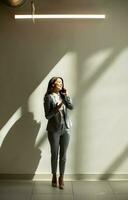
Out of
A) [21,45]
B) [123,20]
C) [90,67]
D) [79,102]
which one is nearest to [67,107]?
[79,102]

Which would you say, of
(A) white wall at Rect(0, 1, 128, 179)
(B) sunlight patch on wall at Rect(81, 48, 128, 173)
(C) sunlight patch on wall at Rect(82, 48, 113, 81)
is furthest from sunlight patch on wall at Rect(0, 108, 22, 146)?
(C) sunlight patch on wall at Rect(82, 48, 113, 81)

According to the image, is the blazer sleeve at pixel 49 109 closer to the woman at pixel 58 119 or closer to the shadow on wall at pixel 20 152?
the woman at pixel 58 119

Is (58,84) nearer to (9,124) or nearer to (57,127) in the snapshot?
(57,127)

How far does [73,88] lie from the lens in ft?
18.5

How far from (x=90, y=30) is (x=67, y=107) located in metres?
1.23

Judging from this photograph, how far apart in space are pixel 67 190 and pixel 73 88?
1.51 metres

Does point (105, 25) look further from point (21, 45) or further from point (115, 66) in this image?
point (21, 45)

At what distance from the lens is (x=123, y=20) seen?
5.56 m

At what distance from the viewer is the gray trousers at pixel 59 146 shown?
17.2 feet

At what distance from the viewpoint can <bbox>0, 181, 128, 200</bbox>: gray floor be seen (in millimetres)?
4895

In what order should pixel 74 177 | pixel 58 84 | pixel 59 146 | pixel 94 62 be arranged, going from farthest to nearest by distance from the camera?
1. pixel 74 177
2. pixel 94 62
3. pixel 59 146
4. pixel 58 84

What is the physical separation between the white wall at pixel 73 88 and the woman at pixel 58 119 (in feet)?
1.18

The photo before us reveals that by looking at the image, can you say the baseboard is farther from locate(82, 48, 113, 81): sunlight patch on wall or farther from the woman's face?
locate(82, 48, 113, 81): sunlight patch on wall

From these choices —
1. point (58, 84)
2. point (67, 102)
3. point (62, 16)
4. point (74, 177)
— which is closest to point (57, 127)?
point (67, 102)
